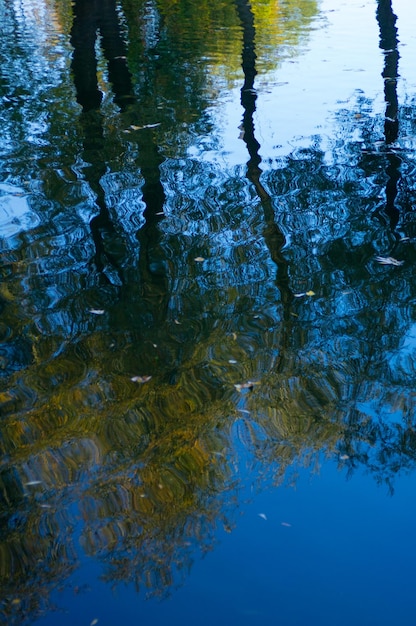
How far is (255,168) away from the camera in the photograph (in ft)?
33.0

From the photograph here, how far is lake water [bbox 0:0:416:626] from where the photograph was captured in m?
4.06

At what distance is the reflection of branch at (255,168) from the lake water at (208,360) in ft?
0.15

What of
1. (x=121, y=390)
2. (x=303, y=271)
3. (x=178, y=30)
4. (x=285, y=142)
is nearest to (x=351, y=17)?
(x=178, y=30)

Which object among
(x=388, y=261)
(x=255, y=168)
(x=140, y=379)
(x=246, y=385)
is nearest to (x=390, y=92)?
(x=255, y=168)

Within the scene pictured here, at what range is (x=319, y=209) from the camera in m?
8.82

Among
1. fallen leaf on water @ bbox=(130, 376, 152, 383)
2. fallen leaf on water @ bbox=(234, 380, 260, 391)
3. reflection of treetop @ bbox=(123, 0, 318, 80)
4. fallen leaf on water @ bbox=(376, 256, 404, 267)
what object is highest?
reflection of treetop @ bbox=(123, 0, 318, 80)

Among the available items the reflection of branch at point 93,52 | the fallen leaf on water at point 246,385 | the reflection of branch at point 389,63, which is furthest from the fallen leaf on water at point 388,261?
the reflection of branch at point 93,52

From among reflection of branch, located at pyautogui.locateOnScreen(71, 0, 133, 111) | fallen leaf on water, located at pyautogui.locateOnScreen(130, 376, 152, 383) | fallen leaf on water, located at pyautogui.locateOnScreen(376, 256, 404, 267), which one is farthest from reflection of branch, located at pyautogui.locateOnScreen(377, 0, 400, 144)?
fallen leaf on water, located at pyautogui.locateOnScreen(130, 376, 152, 383)

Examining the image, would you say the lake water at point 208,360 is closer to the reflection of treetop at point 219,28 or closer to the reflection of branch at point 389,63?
the reflection of branch at point 389,63

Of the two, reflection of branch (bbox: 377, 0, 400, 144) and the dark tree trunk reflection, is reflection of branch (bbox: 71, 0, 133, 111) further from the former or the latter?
reflection of branch (bbox: 377, 0, 400, 144)

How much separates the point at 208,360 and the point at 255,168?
471cm

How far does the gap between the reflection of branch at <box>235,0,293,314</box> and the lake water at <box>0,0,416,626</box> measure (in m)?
0.05

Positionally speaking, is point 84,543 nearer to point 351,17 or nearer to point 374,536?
point 374,536

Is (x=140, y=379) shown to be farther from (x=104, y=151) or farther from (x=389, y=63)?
(x=389, y=63)
